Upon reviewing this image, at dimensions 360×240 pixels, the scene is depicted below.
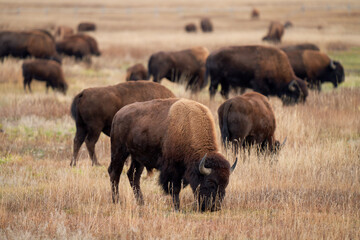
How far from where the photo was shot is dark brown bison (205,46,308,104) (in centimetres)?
1591

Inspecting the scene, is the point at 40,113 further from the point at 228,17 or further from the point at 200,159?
the point at 228,17

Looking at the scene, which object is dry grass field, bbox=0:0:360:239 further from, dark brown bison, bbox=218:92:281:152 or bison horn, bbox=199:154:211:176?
bison horn, bbox=199:154:211:176

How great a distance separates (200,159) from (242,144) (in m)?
3.51

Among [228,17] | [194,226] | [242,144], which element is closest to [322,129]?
[242,144]

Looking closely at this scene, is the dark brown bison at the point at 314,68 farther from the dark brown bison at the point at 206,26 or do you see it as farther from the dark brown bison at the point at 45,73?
the dark brown bison at the point at 206,26

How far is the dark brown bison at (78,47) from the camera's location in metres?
29.6

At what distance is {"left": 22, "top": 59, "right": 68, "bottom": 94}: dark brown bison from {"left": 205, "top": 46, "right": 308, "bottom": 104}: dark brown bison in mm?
6479

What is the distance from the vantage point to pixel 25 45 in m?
25.5

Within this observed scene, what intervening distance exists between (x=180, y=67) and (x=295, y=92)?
5.09m

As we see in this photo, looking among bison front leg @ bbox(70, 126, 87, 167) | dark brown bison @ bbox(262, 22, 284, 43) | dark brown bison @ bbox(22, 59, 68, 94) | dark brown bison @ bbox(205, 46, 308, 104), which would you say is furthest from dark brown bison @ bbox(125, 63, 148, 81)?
dark brown bison @ bbox(262, 22, 284, 43)

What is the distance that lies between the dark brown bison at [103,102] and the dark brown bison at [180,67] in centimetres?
890

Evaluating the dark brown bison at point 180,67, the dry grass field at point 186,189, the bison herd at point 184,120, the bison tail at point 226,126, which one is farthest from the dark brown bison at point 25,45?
the bison tail at point 226,126

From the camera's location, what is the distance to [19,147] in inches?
442

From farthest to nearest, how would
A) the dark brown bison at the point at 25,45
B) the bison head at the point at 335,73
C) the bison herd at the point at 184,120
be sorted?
the dark brown bison at the point at 25,45, the bison head at the point at 335,73, the bison herd at the point at 184,120
